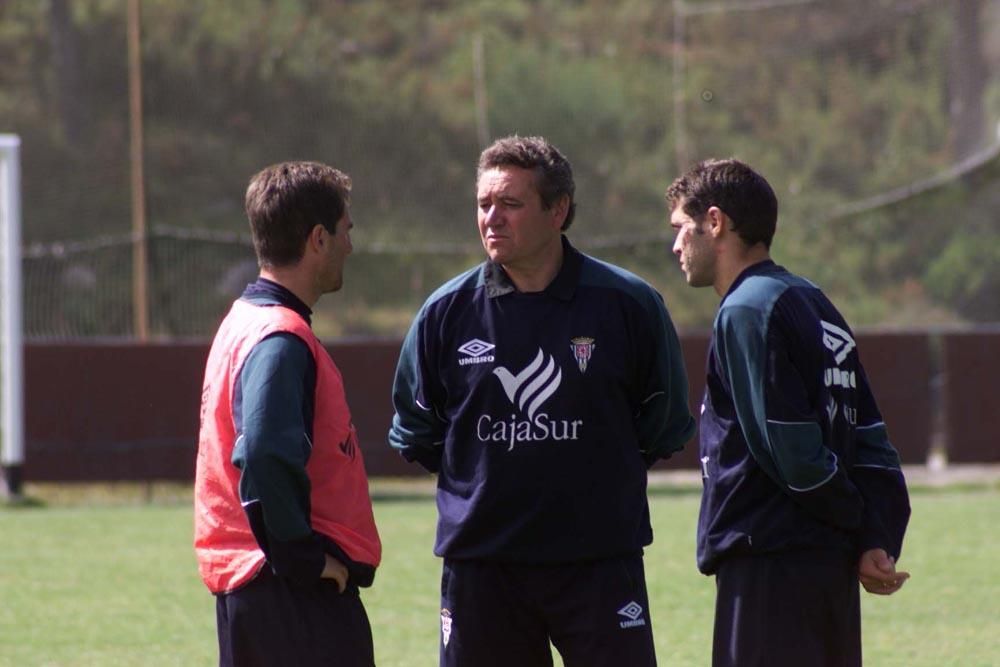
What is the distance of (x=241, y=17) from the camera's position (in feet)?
86.7

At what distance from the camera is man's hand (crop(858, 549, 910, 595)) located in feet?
13.4

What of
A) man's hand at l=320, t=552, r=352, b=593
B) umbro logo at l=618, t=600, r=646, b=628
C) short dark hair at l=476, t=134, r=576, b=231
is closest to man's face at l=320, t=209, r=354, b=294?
short dark hair at l=476, t=134, r=576, b=231

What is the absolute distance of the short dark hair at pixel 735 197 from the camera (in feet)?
13.8

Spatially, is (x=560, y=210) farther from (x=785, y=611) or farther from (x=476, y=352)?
(x=785, y=611)

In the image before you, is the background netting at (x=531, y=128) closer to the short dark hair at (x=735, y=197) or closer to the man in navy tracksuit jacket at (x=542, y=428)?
the man in navy tracksuit jacket at (x=542, y=428)

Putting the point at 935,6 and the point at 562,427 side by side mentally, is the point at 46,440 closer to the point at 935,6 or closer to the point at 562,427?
the point at 562,427

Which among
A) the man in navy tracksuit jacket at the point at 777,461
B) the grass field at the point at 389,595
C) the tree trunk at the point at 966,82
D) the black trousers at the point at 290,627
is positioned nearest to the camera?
the black trousers at the point at 290,627

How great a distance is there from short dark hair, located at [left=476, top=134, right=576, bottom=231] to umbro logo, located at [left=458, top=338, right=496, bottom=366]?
42 cm

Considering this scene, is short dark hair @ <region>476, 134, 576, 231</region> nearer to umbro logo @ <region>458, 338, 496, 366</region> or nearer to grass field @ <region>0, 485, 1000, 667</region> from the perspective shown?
umbro logo @ <region>458, 338, 496, 366</region>

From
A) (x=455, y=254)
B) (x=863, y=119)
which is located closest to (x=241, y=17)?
(x=455, y=254)

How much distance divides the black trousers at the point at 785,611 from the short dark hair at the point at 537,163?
45.2 inches

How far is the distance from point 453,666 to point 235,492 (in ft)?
2.66

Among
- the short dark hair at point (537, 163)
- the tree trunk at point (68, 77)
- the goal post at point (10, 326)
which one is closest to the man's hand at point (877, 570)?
the short dark hair at point (537, 163)

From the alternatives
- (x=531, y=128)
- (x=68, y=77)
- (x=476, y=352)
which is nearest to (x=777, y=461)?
(x=476, y=352)
